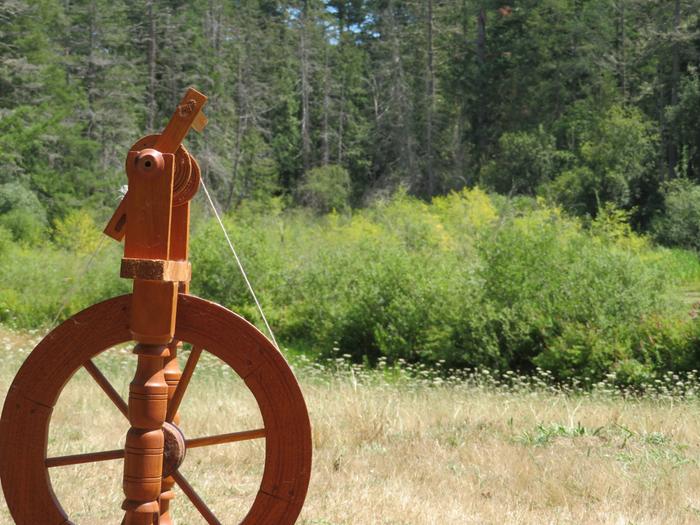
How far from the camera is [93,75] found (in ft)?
123

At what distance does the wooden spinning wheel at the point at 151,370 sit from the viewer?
8.47ft

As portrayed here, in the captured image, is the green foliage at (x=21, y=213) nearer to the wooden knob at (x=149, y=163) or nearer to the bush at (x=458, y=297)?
the bush at (x=458, y=297)

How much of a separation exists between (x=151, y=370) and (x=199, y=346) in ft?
0.56

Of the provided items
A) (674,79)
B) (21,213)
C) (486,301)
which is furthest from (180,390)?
(674,79)

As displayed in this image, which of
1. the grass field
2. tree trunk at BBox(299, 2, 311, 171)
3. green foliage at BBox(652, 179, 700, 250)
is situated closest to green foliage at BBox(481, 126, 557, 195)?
green foliage at BBox(652, 179, 700, 250)

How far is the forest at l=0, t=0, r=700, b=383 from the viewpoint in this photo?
44.2ft

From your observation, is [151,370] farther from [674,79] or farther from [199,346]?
[674,79]

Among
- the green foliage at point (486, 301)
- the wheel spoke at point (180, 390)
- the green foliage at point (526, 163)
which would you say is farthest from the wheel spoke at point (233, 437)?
the green foliage at point (526, 163)

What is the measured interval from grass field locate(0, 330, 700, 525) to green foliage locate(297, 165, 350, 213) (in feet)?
134

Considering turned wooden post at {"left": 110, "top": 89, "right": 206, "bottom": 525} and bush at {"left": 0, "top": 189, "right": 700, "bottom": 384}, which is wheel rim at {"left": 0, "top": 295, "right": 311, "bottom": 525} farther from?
bush at {"left": 0, "top": 189, "right": 700, "bottom": 384}

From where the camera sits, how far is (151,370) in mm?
2623

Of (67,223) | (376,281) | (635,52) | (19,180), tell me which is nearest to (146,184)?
(376,281)

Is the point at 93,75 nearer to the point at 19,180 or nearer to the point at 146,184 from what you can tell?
the point at 19,180

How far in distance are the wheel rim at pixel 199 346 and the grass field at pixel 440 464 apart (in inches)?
37.9
